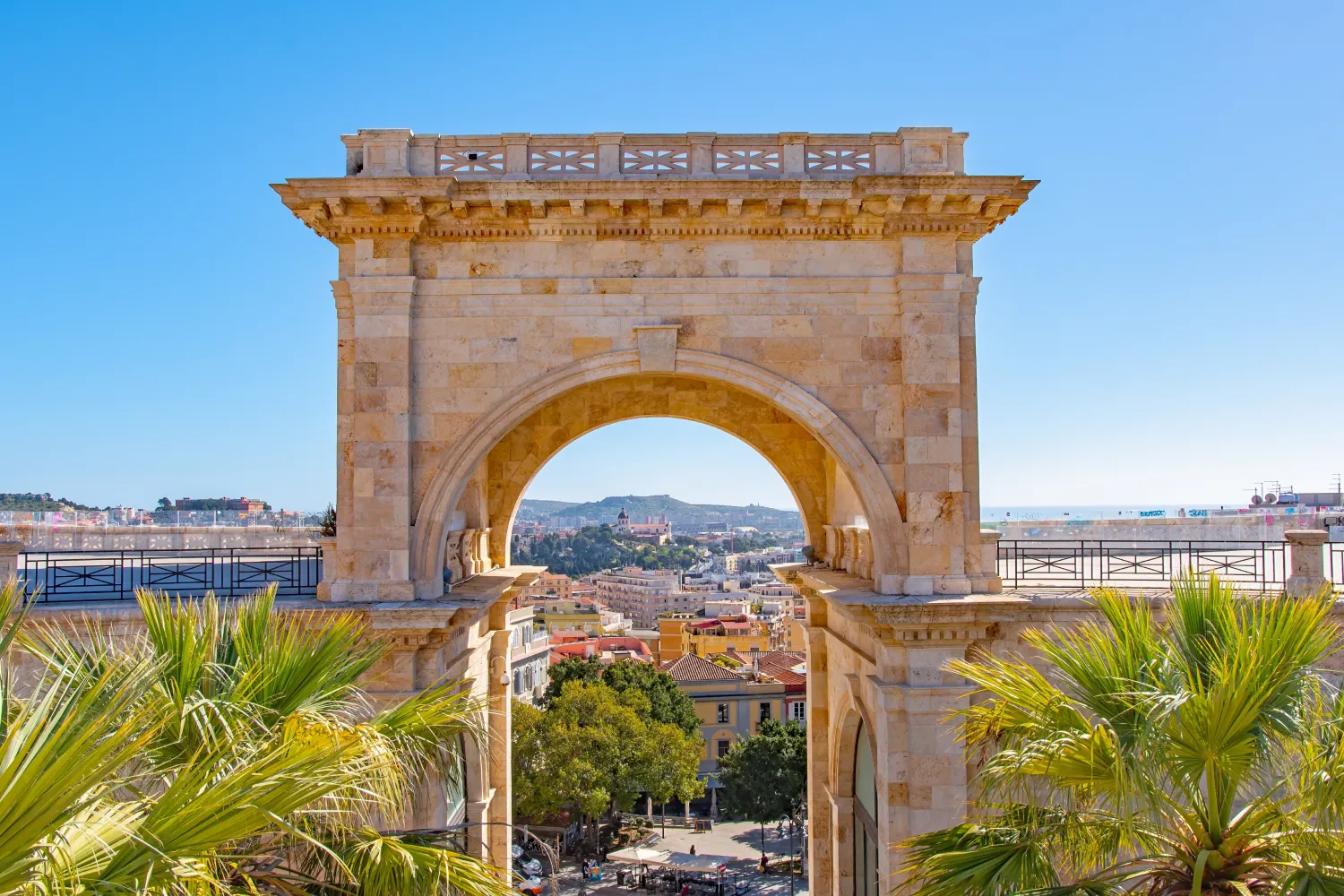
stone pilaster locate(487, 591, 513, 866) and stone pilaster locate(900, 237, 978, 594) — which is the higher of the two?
stone pilaster locate(900, 237, 978, 594)

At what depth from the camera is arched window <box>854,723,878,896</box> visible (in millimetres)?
12070

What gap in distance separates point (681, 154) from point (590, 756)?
1031 inches

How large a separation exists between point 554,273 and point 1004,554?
7966mm

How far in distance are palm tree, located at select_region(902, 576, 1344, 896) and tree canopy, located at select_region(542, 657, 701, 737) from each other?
3245cm

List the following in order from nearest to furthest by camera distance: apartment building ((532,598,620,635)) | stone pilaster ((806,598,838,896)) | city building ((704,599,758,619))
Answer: stone pilaster ((806,598,838,896)) < apartment building ((532,598,620,635)) < city building ((704,599,758,619))

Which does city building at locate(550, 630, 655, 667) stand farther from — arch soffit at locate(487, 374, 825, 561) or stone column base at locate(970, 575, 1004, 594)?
stone column base at locate(970, 575, 1004, 594)

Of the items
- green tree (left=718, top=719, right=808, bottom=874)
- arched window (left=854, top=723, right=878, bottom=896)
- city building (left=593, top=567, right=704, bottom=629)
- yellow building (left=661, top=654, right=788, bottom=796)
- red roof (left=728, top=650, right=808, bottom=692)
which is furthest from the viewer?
city building (left=593, top=567, right=704, bottom=629)

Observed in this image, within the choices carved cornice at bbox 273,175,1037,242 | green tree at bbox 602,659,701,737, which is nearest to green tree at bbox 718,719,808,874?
green tree at bbox 602,659,701,737

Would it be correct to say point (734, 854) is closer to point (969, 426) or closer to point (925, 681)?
point (925, 681)

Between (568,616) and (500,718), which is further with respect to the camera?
(568,616)

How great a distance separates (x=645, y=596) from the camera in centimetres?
14262

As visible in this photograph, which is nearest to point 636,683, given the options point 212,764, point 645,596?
point 212,764

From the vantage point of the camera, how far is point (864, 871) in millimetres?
12750

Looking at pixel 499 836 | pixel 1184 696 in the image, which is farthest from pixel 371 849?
pixel 499 836
